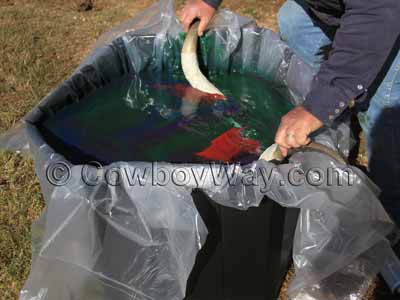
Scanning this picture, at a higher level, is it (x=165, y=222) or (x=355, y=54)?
(x=355, y=54)

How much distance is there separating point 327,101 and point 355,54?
0.38 feet

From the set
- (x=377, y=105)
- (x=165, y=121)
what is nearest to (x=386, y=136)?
(x=377, y=105)

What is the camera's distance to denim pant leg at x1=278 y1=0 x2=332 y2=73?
1756mm

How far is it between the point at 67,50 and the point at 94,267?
184cm

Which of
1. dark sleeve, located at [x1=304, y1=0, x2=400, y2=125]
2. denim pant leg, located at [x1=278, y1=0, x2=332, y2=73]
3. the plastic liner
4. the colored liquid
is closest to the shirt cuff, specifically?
dark sleeve, located at [x1=304, y1=0, x2=400, y2=125]

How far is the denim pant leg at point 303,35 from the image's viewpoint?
1756 mm

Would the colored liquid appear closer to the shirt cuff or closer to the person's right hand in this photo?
the person's right hand

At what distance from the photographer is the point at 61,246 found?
1.12 metres

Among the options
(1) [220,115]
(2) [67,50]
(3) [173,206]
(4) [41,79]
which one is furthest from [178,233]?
(2) [67,50]

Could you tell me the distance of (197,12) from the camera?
1.77m

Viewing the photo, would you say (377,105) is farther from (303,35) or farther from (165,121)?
(165,121)

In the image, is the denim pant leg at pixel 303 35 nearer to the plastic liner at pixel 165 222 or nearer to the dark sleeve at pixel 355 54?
the plastic liner at pixel 165 222

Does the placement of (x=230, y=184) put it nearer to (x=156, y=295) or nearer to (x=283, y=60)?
(x=156, y=295)

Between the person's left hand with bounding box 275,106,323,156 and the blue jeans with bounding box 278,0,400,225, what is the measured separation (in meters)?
0.40
